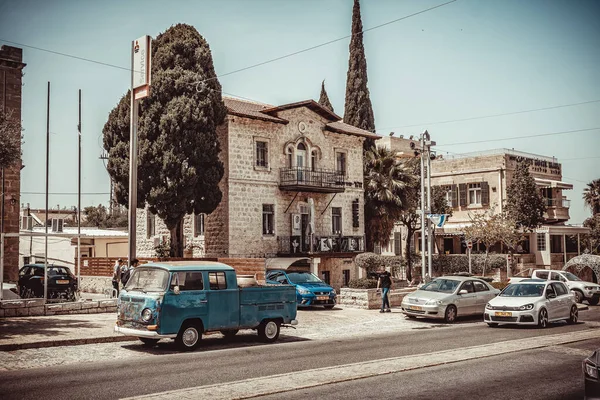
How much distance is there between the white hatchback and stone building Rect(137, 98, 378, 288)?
1325 cm

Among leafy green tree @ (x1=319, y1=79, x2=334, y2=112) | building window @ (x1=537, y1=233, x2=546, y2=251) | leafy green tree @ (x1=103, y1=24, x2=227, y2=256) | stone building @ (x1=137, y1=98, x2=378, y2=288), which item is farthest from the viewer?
leafy green tree @ (x1=319, y1=79, x2=334, y2=112)

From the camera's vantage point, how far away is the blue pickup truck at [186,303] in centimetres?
1424

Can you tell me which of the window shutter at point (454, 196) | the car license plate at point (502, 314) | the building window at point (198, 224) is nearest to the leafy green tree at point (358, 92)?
the window shutter at point (454, 196)

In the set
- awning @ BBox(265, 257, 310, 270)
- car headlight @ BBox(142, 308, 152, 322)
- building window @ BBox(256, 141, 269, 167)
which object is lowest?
car headlight @ BBox(142, 308, 152, 322)

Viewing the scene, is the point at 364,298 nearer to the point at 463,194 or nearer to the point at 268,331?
the point at 268,331

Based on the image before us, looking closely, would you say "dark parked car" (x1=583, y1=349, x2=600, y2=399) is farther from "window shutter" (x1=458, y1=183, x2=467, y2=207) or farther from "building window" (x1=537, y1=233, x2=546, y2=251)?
"window shutter" (x1=458, y1=183, x2=467, y2=207)

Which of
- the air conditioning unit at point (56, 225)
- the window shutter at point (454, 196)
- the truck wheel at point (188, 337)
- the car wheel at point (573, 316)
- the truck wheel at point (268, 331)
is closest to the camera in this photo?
the truck wheel at point (188, 337)

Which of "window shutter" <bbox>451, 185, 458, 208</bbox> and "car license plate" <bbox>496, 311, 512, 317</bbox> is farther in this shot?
"window shutter" <bbox>451, 185, 458, 208</bbox>

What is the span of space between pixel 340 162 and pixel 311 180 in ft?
12.6

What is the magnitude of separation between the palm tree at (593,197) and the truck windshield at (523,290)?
41.3 metres

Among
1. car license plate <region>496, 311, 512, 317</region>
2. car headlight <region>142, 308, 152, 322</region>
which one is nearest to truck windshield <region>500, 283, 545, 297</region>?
car license plate <region>496, 311, 512, 317</region>

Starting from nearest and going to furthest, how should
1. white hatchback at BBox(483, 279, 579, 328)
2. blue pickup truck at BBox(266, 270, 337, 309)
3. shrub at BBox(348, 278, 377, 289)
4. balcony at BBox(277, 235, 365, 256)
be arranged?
white hatchback at BBox(483, 279, 579, 328) → blue pickup truck at BBox(266, 270, 337, 309) → shrub at BBox(348, 278, 377, 289) → balcony at BBox(277, 235, 365, 256)

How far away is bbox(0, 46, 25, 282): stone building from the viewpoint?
33812 millimetres

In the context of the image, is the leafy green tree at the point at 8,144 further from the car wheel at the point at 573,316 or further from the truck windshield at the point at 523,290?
the car wheel at the point at 573,316
